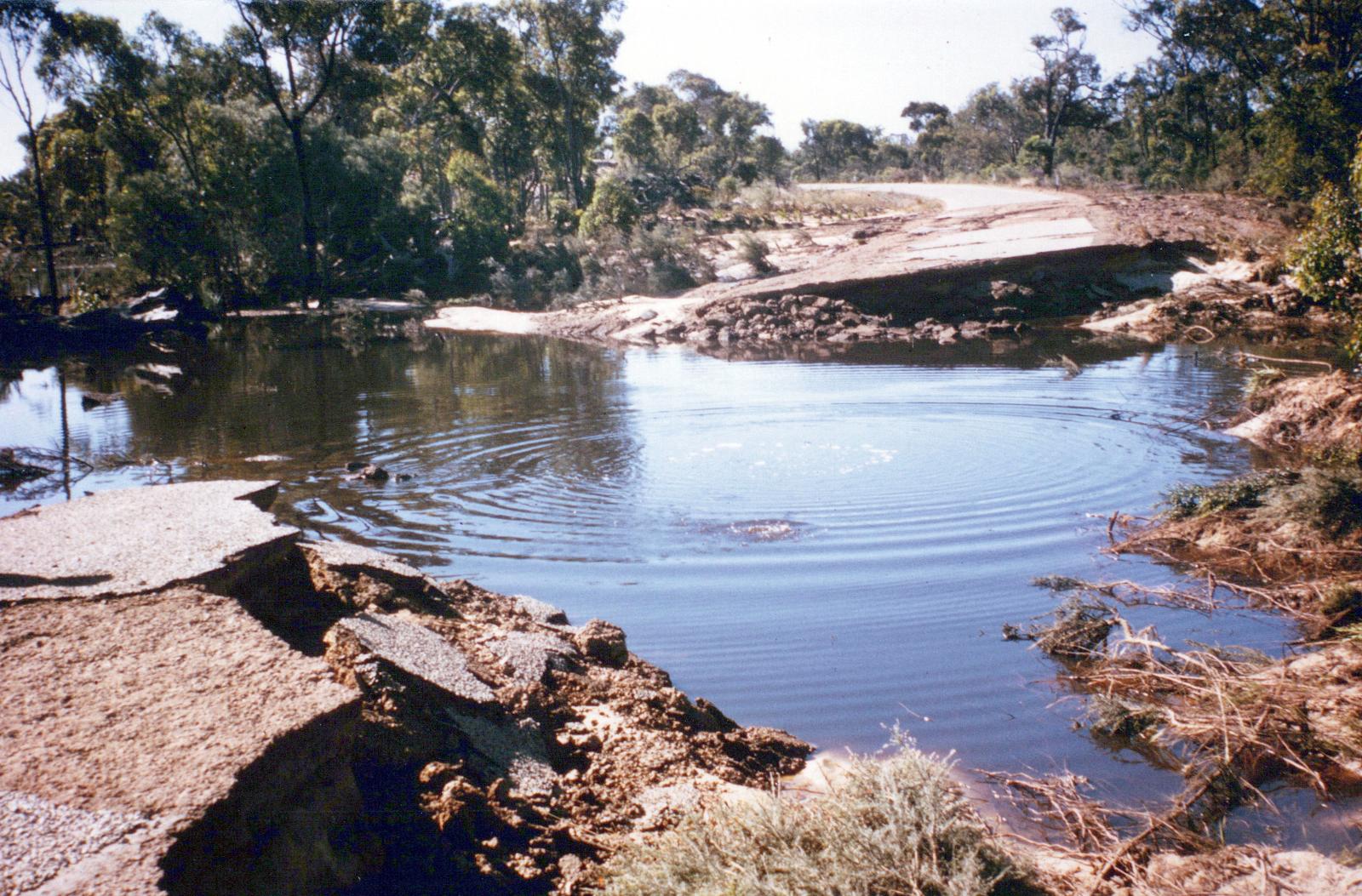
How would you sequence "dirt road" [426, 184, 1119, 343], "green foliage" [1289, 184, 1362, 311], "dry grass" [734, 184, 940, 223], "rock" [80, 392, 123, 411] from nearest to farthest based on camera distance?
"green foliage" [1289, 184, 1362, 311] < "rock" [80, 392, 123, 411] < "dirt road" [426, 184, 1119, 343] < "dry grass" [734, 184, 940, 223]

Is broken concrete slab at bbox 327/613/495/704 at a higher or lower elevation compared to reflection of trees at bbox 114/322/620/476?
lower

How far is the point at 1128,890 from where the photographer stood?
11.0 feet

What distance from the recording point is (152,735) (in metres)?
3.02

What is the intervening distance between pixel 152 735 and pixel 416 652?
129 cm

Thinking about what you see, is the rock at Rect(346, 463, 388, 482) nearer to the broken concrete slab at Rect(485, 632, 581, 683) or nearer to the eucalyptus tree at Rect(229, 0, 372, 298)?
the broken concrete slab at Rect(485, 632, 581, 683)

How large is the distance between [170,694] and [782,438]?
8.74 metres

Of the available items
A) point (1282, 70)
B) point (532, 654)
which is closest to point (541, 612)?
point (532, 654)

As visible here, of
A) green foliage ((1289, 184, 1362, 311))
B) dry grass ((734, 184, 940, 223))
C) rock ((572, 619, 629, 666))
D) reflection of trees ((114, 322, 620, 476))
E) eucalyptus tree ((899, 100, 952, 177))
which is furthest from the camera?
eucalyptus tree ((899, 100, 952, 177))

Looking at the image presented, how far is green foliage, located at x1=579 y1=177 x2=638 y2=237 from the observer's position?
33.9 meters

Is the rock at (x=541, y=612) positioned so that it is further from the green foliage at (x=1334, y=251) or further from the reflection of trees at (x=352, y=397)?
the green foliage at (x=1334, y=251)

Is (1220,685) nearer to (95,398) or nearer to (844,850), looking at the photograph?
(844,850)

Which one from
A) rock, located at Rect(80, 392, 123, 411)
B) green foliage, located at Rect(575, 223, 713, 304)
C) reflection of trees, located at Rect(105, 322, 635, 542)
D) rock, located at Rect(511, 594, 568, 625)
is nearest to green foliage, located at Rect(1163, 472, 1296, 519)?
rock, located at Rect(511, 594, 568, 625)

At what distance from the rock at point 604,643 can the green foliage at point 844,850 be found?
1.67m

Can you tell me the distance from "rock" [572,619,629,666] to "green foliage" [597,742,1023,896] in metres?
1.67
